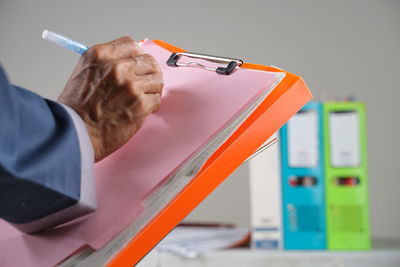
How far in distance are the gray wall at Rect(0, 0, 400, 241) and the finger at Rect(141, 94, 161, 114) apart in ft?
5.31

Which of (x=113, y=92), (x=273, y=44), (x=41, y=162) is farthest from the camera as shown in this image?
(x=273, y=44)

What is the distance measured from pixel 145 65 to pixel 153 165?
101mm

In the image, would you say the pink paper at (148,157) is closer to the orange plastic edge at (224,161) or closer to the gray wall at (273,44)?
the orange plastic edge at (224,161)

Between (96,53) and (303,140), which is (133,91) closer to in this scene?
(96,53)

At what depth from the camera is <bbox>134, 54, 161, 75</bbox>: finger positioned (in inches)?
16.9

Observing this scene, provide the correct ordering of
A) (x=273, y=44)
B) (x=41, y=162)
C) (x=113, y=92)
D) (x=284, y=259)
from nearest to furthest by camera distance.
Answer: (x=41, y=162) → (x=113, y=92) → (x=284, y=259) → (x=273, y=44)

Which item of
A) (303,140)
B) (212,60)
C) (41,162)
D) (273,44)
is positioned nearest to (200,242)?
(303,140)

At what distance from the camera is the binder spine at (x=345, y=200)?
48.1 inches

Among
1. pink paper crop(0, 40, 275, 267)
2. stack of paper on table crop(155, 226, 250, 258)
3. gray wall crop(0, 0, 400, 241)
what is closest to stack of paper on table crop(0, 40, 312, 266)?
pink paper crop(0, 40, 275, 267)

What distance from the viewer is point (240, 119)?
1.32 feet

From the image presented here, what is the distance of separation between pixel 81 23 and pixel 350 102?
1.42 m

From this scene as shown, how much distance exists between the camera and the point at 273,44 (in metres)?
2.06

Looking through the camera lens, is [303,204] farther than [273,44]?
No

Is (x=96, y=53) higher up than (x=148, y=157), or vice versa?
(x=96, y=53)
